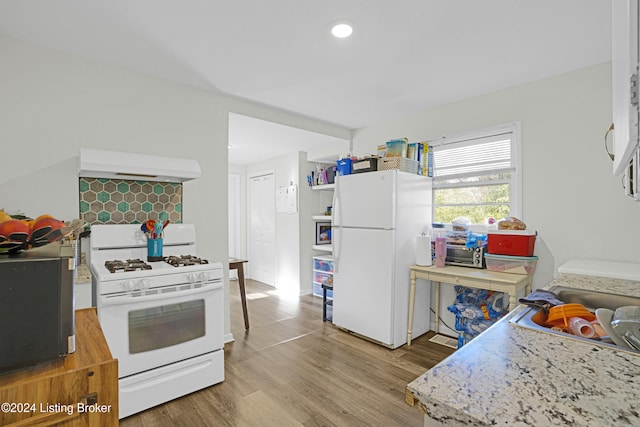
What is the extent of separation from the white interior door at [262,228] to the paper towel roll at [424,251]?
2.92m

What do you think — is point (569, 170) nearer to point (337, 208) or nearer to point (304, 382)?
point (337, 208)

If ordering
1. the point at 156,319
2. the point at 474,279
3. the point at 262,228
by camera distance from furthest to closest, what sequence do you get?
the point at 262,228 < the point at 474,279 < the point at 156,319

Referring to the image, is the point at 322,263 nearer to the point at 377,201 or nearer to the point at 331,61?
the point at 377,201

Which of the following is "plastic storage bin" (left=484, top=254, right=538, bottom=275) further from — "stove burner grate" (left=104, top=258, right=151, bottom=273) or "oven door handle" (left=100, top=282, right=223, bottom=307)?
"stove burner grate" (left=104, top=258, right=151, bottom=273)

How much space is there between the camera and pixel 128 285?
1908mm

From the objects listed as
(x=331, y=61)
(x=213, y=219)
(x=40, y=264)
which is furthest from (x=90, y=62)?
(x=40, y=264)

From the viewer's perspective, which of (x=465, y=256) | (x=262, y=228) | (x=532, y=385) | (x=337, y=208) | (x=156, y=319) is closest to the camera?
(x=532, y=385)

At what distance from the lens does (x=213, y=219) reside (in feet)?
9.93

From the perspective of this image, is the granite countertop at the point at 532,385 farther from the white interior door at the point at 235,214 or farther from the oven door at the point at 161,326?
the white interior door at the point at 235,214

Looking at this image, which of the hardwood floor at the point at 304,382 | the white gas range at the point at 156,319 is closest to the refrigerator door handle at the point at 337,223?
the hardwood floor at the point at 304,382

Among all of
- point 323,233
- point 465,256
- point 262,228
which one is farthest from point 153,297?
point 262,228

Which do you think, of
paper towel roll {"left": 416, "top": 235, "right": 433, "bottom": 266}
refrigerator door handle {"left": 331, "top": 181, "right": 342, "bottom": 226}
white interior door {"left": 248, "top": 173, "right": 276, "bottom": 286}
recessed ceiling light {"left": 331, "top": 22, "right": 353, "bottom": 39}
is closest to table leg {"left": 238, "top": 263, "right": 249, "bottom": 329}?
refrigerator door handle {"left": 331, "top": 181, "right": 342, "bottom": 226}

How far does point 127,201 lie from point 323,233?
299 cm

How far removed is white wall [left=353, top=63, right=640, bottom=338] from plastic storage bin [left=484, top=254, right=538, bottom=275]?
9.5 inches
